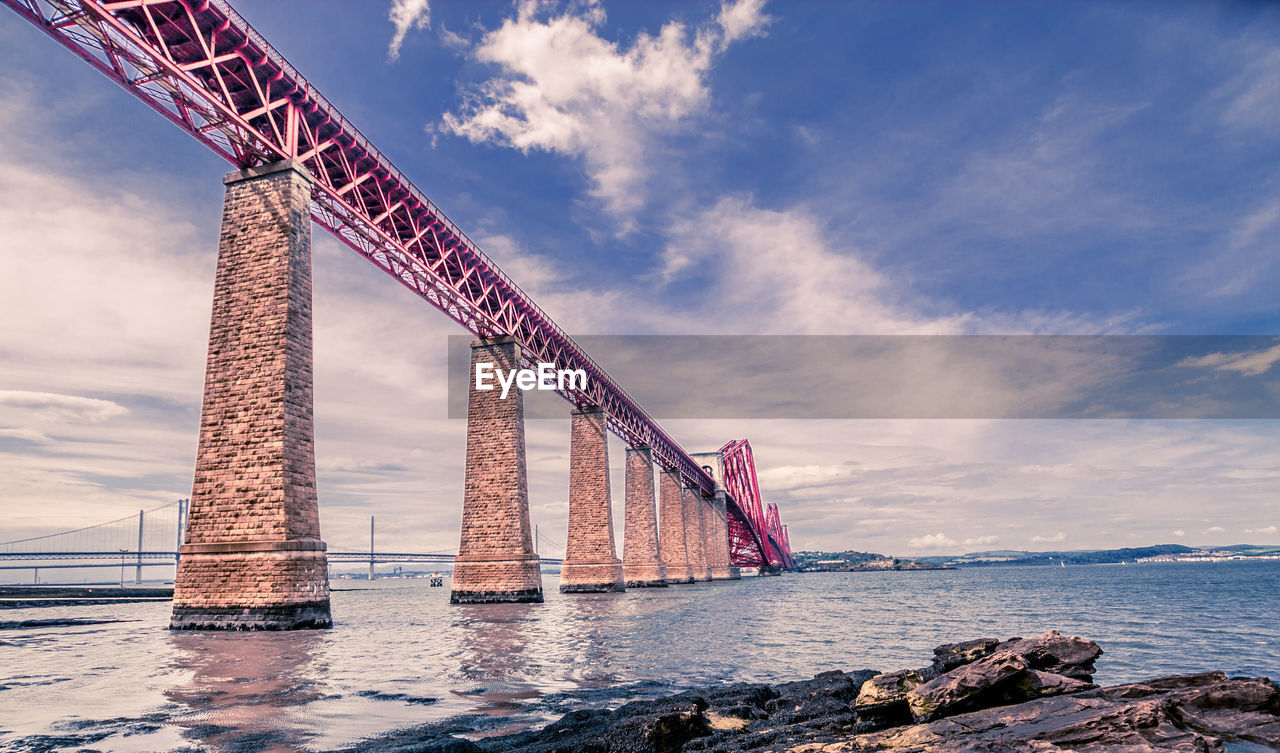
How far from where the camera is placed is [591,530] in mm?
45375

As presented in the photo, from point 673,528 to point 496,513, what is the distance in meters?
45.7

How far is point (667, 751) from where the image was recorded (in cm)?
679

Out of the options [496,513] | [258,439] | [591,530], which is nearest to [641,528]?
[591,530]

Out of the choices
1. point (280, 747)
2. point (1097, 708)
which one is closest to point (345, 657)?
point (280, 747)

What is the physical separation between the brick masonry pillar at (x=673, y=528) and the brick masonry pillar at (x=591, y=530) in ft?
90.8

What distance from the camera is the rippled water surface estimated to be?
7449 mm

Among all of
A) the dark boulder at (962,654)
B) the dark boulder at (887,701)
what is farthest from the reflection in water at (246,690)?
the dark boulder at (962,654)

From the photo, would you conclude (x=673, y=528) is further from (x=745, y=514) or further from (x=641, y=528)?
(x=745, y=514)

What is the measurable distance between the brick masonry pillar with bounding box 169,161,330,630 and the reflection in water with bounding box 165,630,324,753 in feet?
6.35

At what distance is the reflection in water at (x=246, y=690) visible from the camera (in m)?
6.78

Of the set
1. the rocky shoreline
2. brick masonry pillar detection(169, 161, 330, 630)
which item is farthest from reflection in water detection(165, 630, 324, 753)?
brick masonry pillar detection(169, 161, 330, 630)

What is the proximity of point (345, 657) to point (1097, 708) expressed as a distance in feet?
40.4

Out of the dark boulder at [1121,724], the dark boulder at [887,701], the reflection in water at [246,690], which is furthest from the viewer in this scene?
the dark boulder at [887,701]

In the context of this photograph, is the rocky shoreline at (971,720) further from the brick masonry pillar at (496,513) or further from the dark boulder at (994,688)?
the brick masonry pillar at (496,513)
